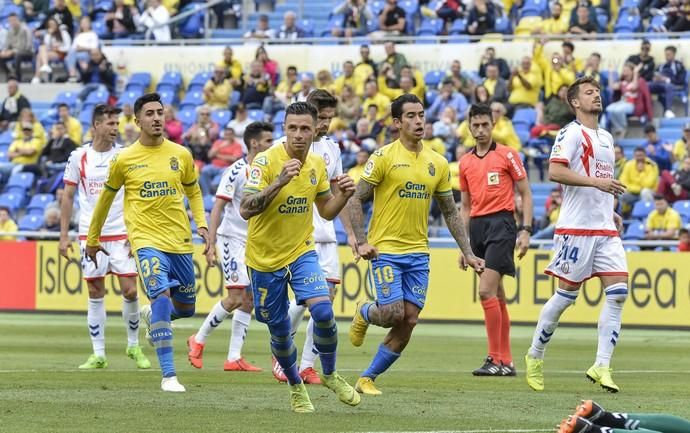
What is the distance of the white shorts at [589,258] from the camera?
13.8 m

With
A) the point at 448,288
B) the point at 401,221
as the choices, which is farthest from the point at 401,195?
the point at 448,288

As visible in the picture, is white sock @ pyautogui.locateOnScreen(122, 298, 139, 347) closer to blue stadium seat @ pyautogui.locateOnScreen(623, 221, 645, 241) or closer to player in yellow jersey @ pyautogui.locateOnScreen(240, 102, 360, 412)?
player in yellow jersey @ pyautogui.locateOnScreen(240, 102, 360, 412)

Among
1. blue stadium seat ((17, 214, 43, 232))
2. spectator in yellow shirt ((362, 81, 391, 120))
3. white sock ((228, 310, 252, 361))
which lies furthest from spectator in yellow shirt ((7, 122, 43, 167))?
white sock ((228, 310, 252, 361))

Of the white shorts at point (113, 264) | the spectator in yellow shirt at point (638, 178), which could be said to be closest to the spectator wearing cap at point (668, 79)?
the spectator in yellow shirt at point (638, 178)

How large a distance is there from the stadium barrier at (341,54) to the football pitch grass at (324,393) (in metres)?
11.3

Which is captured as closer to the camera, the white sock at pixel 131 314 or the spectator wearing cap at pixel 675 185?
the white sock at pixel 131 314

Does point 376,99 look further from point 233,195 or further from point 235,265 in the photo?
point 233,195

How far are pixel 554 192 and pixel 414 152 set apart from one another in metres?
13.9

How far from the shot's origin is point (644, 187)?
26.7 meters

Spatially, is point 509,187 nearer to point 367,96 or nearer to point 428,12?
point 367,96

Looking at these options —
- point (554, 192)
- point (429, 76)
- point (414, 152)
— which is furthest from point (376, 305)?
point (429, 76)

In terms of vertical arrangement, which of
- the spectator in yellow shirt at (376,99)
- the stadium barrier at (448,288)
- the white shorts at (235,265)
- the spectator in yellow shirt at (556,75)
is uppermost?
the spectator in yellow shirt at (556,75)

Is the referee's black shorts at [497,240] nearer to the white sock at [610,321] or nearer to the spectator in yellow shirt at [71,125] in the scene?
the white sock at [610,321]

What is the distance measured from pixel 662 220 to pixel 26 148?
14.2 metres
